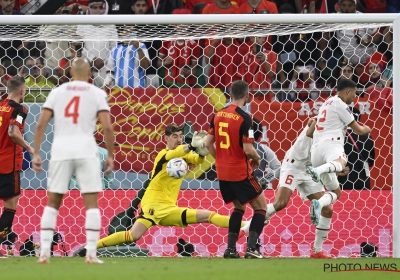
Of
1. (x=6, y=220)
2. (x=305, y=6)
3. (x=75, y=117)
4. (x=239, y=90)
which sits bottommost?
(x=6, y=220)

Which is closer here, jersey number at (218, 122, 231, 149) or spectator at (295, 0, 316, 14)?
jersey number at (218, 122, 231, 149)

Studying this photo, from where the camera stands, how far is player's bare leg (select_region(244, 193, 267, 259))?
9922 mm

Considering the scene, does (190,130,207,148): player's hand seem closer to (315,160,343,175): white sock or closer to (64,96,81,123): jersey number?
(315,160,343,175): white sock

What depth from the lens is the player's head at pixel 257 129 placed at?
11.4 m

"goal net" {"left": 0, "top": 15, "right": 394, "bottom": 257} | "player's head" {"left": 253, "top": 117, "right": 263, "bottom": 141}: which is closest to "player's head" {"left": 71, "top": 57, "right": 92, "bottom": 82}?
"goal net" {"left": 0, "top": 15, "right": 394, "bottom": 257}

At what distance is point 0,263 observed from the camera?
29.0ft

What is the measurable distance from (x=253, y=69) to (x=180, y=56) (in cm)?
103

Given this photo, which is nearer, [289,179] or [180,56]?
[289,179]

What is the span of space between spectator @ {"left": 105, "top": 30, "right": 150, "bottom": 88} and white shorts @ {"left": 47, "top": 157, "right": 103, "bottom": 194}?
434cm

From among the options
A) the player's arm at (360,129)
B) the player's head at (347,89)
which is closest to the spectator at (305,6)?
the player's head at (347,89)

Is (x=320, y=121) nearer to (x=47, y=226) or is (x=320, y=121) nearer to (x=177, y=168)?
(x=177, y=168)

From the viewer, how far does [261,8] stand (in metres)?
14.1

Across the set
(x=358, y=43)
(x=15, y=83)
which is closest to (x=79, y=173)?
(x=15, y=83)

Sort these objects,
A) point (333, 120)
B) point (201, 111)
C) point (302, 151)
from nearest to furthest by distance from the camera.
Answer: point (333, 120) < point (302, 151) < point (201, 111)
